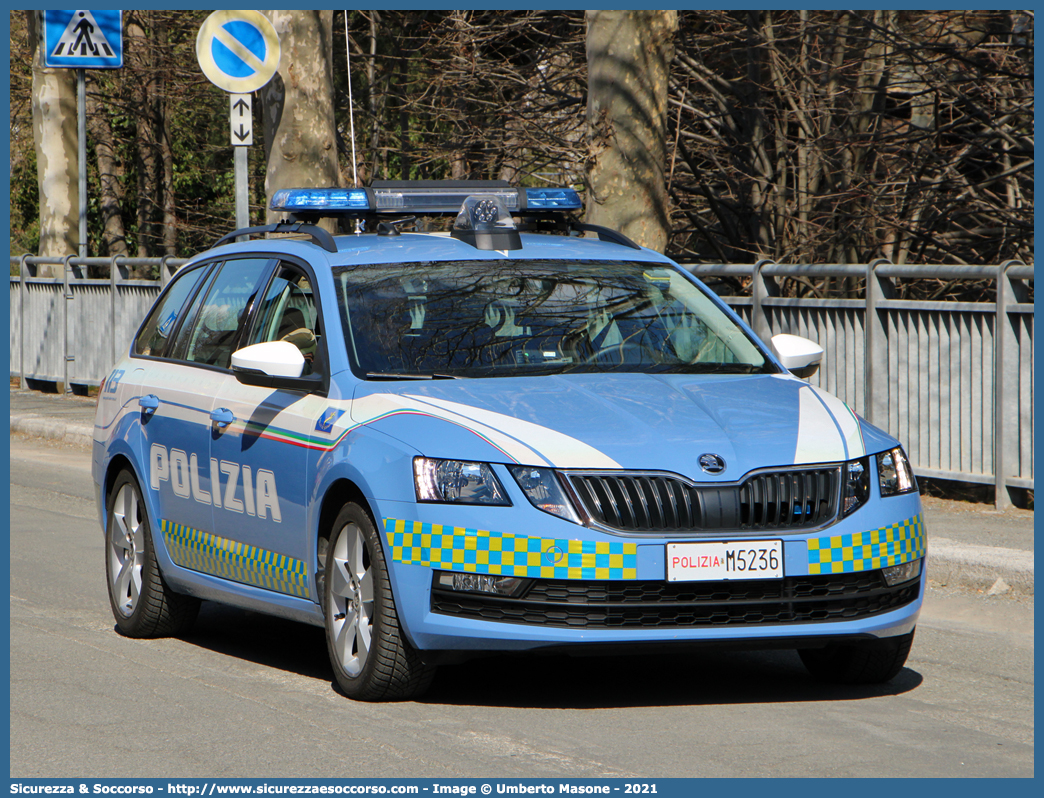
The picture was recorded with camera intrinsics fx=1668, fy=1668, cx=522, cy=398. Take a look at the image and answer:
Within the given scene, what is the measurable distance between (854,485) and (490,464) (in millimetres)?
1269

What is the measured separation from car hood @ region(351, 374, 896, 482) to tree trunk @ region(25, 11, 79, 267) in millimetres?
21740

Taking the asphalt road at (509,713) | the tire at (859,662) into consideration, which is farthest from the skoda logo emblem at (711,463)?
the tire at (859,662)

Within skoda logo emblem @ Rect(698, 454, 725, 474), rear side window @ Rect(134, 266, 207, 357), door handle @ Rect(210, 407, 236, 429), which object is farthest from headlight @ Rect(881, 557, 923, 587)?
rear side window @ Rect(134, 266, 207, 357)

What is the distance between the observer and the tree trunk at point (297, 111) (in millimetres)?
14703

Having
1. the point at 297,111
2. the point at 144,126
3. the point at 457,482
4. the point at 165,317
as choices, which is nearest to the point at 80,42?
the point at 297,111

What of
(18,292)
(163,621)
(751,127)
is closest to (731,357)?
(163,621)

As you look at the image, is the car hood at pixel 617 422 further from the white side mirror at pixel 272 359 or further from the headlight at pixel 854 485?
the white side mirror at pixel 272 359

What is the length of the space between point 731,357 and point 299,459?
5.83 ft

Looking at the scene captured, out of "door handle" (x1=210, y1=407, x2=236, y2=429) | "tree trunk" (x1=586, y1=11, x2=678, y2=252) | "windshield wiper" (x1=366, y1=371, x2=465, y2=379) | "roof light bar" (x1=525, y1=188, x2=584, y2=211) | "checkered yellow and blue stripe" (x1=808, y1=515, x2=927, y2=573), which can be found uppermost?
"tree trunk" (x1=586, y1=11, x2=678, y2=252)

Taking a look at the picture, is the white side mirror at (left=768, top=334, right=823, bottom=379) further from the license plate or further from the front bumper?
the license plate

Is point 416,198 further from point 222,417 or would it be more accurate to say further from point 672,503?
point 672,503

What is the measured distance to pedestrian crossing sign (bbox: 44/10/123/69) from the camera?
19062mm
